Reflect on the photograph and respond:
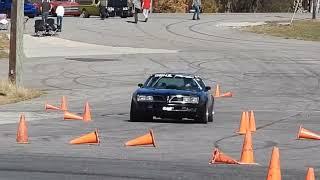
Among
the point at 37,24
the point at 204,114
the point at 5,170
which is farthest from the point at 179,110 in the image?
the point at 37,24

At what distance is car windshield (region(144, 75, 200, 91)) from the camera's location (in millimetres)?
21489

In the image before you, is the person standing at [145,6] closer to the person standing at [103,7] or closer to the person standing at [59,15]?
the person standing at [103,7]

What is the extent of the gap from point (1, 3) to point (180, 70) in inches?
1044

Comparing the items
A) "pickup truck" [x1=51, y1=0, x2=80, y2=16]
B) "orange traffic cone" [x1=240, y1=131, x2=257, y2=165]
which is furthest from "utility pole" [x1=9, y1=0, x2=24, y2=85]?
"pickup truck" [x1=51, y1=0, x2=80, y2=16]

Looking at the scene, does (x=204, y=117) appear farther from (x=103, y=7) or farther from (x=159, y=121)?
(x=103, y=7)

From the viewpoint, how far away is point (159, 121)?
22.1m

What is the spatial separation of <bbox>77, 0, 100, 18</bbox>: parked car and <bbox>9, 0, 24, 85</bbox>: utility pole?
34361 mm

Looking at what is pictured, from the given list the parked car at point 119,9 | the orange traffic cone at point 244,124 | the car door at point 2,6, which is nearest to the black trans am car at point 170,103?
the orange traffic cone at point 244,124

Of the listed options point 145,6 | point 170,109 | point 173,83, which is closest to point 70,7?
point 145,6

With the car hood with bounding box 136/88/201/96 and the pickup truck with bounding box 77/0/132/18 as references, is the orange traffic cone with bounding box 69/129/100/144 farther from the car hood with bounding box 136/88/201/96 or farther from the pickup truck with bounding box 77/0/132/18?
the pickup truck with bounding box 77/0/132/18

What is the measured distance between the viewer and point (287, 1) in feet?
332

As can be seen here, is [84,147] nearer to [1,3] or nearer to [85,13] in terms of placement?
[1,3]

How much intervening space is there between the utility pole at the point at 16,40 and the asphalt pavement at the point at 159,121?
1540 mm

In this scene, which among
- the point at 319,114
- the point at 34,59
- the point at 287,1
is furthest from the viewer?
the point at 287,1
